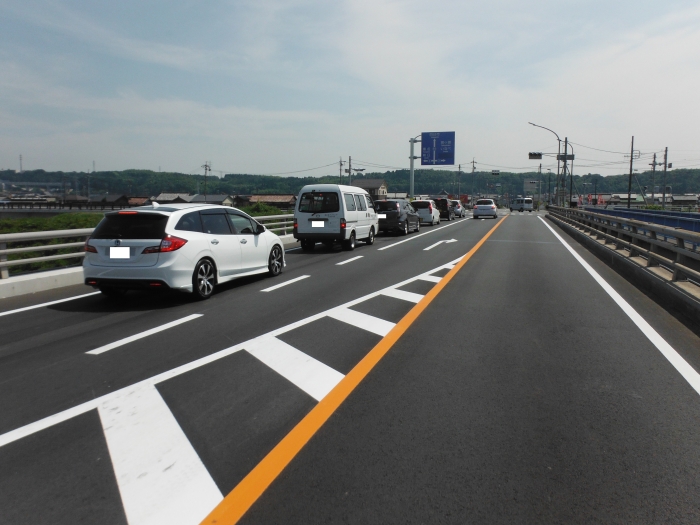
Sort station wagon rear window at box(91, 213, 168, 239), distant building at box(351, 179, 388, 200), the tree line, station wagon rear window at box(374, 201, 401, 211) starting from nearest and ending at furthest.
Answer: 1. station wagon rear window at box(91, 213, 168, 239)
2. station wagon rear window at box(374, 201, 401, 211)
3. distant building at box(351, 179, 388, 200)
4. the tree line

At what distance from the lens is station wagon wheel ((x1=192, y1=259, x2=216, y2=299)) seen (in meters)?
8.95

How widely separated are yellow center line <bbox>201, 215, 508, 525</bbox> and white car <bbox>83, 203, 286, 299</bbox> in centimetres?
383

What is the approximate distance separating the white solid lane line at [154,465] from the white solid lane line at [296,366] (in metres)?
1.15

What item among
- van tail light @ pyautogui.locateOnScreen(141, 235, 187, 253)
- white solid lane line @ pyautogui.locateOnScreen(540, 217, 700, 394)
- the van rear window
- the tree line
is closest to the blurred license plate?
van tail light @ pyautogui.locateOnScreen(141, 235, 187, 253)

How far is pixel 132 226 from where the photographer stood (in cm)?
864

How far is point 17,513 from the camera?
2896 mm

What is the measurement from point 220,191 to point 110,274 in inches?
6309

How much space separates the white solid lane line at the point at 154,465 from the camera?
9.62 ft

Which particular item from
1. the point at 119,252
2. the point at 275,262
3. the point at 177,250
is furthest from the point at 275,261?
the point at 119,252

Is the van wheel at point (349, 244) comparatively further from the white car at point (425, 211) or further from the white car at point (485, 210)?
the white car at point (485, 210)

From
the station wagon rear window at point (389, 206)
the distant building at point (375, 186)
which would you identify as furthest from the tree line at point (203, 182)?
the station wagon rear window at point (389, 206)

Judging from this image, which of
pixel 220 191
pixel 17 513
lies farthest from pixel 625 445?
pixel 220 191

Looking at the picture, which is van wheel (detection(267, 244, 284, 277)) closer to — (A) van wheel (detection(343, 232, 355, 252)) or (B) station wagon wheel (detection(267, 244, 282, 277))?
(B) station wagon wheel (detection(267, 244, 282, 277))

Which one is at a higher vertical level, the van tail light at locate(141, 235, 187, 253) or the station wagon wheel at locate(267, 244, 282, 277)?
the van tail light at locate(141, 235, 187, 253)
